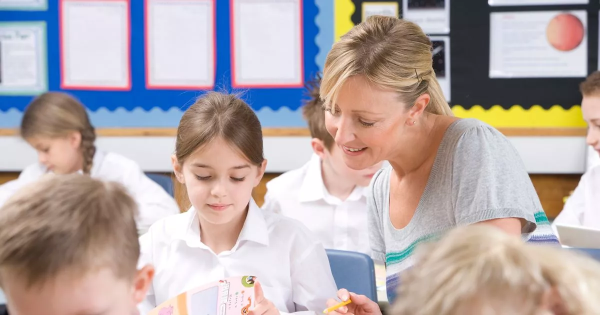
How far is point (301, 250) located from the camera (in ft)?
5.47

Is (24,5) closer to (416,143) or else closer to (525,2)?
(525,2)

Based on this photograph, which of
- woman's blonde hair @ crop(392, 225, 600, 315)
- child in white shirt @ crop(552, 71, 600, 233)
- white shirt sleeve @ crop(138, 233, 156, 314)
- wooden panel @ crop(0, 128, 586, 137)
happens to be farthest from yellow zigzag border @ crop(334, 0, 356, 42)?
woman's blonde hair @ crop(392, 225, 600, 315)

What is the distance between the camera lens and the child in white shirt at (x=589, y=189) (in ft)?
8.91

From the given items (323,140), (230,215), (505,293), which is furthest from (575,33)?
(505,293)

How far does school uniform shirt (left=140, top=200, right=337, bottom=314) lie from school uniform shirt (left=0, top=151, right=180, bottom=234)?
944 mm

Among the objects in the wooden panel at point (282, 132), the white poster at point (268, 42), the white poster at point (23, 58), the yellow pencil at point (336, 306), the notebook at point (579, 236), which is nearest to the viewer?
the yellow pencil at point (336, 306)

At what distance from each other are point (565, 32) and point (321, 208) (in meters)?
1.68

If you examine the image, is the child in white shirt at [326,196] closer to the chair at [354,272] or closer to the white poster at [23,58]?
the chair at [354,272]

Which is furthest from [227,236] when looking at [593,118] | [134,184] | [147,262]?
[593,118]

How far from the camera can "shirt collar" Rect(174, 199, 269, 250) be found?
167 cm

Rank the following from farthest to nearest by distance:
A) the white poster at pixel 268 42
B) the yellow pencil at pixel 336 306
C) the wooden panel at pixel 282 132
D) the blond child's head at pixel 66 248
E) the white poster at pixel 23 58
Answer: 1. the white poster at pixel 23 58
2. the white poster at pixel 268 42
3. the wooden panel at pixel 282 132
4. the yellow pencil at pixel 336 306
5. the blond child's head at pixel 66 248

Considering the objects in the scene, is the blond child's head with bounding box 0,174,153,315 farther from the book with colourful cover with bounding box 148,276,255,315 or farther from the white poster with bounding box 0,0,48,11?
the white poster with bounding box 0,0,48,11

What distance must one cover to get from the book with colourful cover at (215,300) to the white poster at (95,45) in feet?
7.87

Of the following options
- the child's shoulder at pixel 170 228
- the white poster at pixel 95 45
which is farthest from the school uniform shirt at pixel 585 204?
the white poster at pixel 95 45
